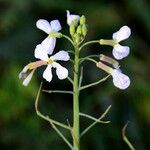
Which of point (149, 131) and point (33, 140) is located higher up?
point (33, 140)

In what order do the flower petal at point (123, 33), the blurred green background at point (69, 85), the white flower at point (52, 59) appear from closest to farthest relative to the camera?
the white flower at point (52, 59), the flower petal at point (123, 33), the blurred green background at point (69, 85)

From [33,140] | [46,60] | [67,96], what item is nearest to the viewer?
[46,60]

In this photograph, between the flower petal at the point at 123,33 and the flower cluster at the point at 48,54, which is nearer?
the flower cluster at the point at 48,54

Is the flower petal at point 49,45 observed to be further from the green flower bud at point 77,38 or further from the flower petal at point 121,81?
the flower petal at point 121,81

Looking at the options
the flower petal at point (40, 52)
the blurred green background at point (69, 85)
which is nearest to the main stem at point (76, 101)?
the flower petal at point (40, 52)

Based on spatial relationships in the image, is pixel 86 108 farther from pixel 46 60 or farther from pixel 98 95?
pixel 46 60

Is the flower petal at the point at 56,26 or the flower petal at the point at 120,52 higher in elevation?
the flower petal at the point at 56,26

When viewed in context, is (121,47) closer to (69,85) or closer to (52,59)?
(52,59)

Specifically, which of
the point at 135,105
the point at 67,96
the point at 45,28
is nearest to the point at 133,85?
the point at 135,105

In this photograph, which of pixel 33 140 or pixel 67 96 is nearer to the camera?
pixel 33 140
